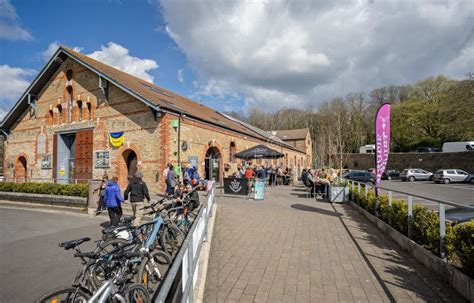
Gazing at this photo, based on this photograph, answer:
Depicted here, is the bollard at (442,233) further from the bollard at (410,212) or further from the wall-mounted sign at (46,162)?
the wall-mounted sign at (46,162)

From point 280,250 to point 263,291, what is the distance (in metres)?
1.82

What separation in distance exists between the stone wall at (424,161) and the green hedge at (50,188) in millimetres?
30933

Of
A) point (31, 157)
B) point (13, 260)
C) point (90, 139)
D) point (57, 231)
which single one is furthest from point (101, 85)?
point (13, 260)

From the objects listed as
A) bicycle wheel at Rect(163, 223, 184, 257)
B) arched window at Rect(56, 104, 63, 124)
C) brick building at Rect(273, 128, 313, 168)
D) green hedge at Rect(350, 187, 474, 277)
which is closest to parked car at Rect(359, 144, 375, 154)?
brick building at Rect(273, 128, 313, 168)

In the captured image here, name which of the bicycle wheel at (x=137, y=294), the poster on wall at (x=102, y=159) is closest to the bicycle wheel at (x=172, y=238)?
the bicycle wheel at (x=137, y=294)

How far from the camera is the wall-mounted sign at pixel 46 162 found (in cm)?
1858

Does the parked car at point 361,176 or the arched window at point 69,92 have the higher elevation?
the arched window at point 69,92

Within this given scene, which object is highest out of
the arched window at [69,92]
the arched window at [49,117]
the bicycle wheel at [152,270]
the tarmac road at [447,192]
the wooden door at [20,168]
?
the arched window at [69,92]

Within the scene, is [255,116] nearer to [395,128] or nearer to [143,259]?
[395,128]

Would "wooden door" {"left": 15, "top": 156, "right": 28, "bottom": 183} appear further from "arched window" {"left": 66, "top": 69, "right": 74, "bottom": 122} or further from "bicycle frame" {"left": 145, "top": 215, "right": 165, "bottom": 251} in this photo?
"bicycle frame" {"left": 145, "top": 215, "right": 165, "bottom": 251}

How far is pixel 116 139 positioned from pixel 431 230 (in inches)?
603

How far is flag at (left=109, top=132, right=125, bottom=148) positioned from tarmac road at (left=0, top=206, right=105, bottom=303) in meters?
5.92

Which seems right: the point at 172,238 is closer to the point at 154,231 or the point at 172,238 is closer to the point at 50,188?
the point at 154,231

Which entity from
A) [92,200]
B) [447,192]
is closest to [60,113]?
[92,200]
